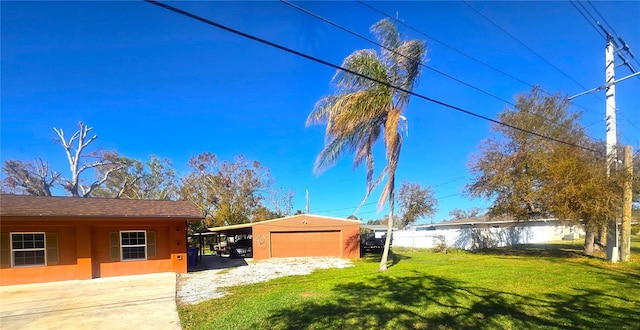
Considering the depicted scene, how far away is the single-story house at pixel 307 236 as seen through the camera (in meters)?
21.6

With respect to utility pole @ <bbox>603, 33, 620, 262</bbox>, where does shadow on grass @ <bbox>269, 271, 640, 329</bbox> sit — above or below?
below

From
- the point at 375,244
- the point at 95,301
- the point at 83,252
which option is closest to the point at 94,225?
the point at 83,252

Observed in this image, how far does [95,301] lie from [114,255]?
5.52m

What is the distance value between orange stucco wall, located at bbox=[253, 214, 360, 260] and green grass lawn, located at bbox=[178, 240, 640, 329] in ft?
35.0

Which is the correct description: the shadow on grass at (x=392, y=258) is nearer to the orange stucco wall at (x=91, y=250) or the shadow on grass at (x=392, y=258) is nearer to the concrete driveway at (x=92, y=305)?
the orange stucco wall at (x=91, y=250)

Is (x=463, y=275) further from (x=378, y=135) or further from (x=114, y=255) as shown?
(x=114, y=255)

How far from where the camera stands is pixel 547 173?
50.2 ft

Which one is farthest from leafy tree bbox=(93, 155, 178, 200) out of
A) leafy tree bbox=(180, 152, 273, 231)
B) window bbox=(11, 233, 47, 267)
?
window bbox=(11, 233, 47, 267)

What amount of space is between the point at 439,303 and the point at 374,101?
298 inches

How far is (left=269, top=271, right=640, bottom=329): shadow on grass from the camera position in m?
5.58

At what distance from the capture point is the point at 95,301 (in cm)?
868

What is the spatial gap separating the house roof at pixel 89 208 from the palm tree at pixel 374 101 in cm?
718

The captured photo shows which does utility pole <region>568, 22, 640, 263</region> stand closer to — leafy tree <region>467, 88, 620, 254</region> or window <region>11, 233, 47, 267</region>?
leafy tree <region>467, 88, 620, 254</region>

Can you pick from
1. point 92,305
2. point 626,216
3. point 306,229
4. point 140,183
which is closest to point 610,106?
point 626,216
